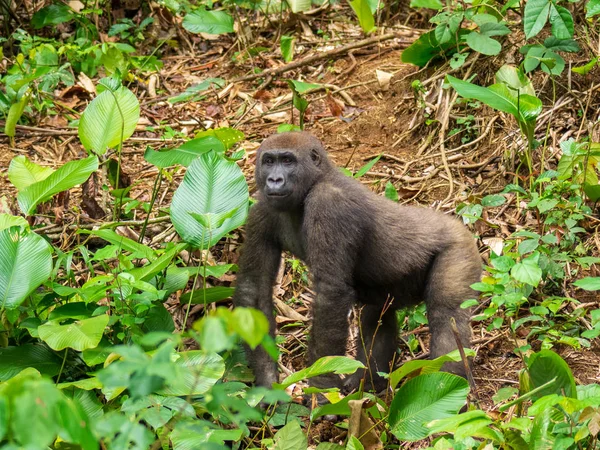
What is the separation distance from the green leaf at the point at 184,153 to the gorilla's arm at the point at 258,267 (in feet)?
1.97

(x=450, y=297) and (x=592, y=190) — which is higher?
(x=592, y=190)

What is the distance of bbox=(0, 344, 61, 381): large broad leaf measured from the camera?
17.9ft

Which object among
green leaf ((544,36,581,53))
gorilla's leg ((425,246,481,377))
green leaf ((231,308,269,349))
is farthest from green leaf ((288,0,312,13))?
green leaf ((231,308,269,349))

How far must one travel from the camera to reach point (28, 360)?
5547 millimetres

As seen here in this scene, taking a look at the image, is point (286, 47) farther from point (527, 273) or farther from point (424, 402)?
point (424, 402)

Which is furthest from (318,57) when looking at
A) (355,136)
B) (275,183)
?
(275,183)

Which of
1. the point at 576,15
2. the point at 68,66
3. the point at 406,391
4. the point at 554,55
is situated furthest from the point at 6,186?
the point at 576,15

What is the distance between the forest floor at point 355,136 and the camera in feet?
23.4

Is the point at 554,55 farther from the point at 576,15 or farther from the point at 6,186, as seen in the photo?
the point at 6,186

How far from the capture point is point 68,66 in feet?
32.2

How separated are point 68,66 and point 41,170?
136 inches

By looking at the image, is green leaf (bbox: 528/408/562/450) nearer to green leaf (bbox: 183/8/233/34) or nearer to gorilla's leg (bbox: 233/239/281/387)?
gorilla's leg (bbox: 233/239/281/387)

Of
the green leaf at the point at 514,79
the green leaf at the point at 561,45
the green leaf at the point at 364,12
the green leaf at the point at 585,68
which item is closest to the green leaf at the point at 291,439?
the green leaf at the point at 514,79

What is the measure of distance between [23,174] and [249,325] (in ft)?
14.6
